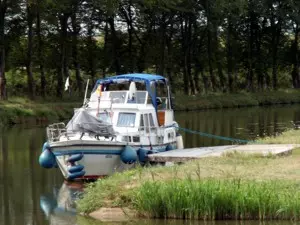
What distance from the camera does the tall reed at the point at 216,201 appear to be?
50.7 ft

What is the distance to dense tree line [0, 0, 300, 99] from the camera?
59.8 m

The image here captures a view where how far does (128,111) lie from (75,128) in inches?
123

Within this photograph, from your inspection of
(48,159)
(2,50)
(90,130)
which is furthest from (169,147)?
(2,50)

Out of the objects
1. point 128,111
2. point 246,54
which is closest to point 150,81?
point 128,111

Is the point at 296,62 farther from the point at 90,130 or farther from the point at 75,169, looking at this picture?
the point at 75,169

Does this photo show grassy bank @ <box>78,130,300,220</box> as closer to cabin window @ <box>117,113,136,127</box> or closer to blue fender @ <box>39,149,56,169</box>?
blue fender @ <box>39,149,56,169</box>

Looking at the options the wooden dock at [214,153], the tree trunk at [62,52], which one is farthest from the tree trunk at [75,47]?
the wooden dock at [214,153]

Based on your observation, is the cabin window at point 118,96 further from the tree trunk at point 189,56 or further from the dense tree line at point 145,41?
the tree trunk at point 189,56

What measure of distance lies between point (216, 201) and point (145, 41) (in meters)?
58.4

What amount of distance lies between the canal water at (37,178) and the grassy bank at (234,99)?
1741 centimetres

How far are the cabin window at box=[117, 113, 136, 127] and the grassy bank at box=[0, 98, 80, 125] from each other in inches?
898

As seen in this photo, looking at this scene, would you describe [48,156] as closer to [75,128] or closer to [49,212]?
[75,128]

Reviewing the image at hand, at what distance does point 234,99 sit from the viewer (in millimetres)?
74062

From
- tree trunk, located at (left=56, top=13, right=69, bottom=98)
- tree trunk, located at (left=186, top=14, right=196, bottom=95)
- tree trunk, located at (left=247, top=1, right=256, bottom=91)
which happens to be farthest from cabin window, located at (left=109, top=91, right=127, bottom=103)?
tree trunk, located at (left=247, top=1, right=256, bottom=91)
